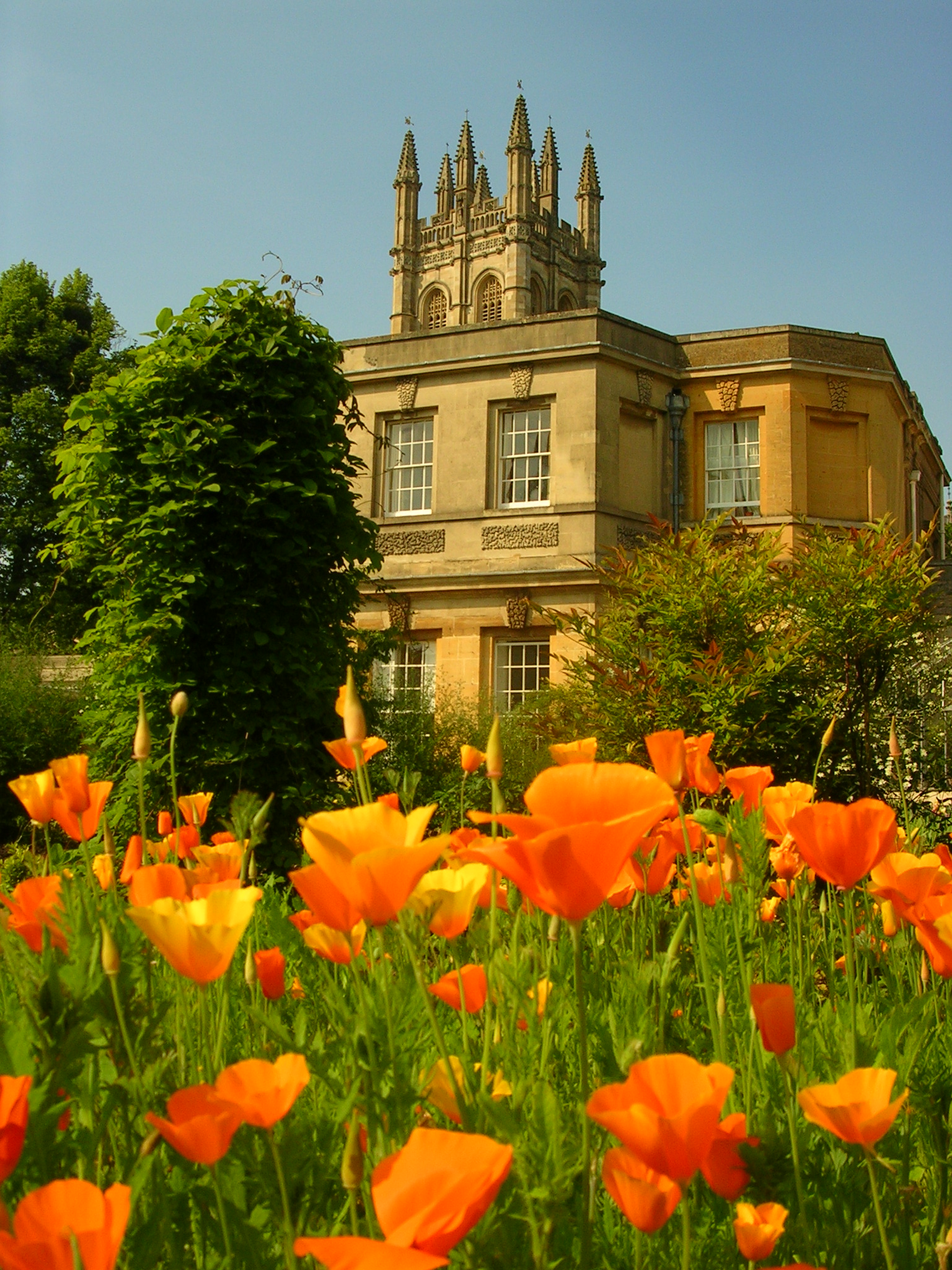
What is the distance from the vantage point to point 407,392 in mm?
19484

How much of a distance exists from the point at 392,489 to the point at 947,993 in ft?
60.2

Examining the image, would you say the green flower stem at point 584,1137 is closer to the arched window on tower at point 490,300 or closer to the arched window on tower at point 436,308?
the arched window on tower at point 490,300

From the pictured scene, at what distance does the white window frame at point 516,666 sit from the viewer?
17.8 m

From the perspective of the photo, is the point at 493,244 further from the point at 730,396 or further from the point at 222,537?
the point at 222,537

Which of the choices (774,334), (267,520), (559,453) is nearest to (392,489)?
(559,453)

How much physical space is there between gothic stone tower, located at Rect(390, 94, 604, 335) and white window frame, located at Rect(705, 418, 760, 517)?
109ft

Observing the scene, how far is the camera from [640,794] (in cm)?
83

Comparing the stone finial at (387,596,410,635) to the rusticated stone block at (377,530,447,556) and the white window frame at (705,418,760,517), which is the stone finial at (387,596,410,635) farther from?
the white window frame at (705,418,760,517)

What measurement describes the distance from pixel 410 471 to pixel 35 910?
1860cm

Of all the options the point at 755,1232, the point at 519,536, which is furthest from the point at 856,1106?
the point at 519,536

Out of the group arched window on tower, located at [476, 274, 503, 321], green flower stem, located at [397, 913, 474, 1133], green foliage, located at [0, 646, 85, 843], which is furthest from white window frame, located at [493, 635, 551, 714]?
arched window on tower, located at [476, 274, 503, 321]

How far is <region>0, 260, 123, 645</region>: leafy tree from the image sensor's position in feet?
77.7

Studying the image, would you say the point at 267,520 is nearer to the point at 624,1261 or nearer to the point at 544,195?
the point at 624,1261

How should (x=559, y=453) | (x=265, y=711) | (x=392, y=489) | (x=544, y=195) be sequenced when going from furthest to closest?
1. (x=544, y=195)
2. (x=392, y=489)
3. (x=559, y=453)
4. (x=265, y=711)
